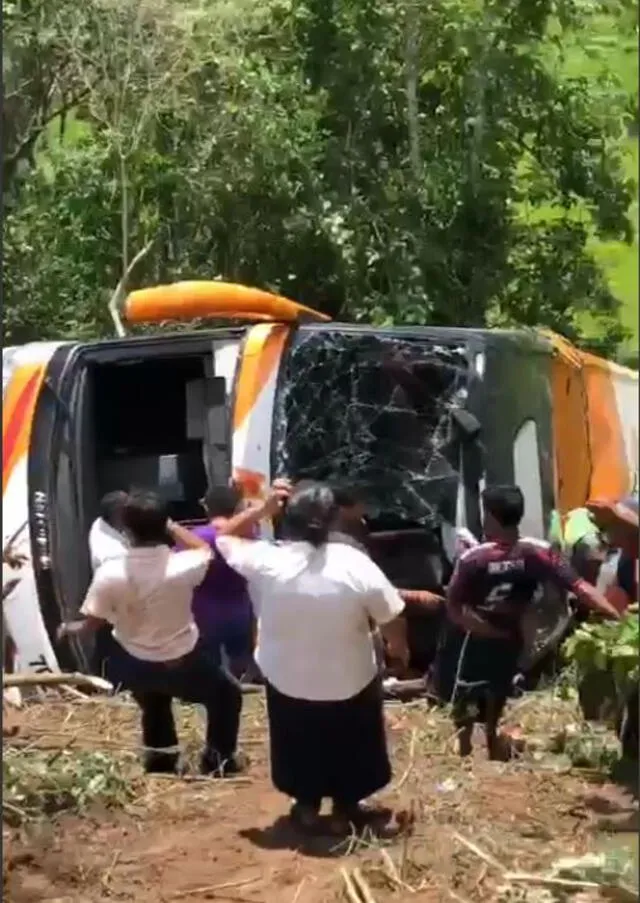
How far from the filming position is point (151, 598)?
6.61 feet

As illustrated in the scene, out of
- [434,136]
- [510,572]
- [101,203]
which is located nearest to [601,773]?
[510,572]

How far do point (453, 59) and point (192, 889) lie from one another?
105 cm

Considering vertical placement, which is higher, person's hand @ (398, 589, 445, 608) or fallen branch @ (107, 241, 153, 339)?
fallen branch @ (107, 241, 153, 339)

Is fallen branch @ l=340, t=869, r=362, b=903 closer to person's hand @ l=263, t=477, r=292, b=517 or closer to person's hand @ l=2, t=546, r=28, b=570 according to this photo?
person's hand @ l=263, t=477, r=292, b=517

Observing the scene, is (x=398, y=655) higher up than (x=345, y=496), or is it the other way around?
(x=345, y=496)

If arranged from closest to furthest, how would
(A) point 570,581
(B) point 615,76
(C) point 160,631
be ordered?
(B) point 615,76, (A) point 570,581, (C) point 160,631

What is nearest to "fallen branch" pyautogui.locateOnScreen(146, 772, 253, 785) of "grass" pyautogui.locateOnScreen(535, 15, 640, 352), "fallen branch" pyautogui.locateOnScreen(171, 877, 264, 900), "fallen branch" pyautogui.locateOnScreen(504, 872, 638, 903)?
"fallen branch" pyautogui.locateOnScreen(171, 877, 264, 900)

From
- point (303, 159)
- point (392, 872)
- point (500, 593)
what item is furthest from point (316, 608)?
point (303, 159)

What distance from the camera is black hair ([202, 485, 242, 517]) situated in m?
2.00

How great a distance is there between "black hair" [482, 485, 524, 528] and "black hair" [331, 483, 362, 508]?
154 millimetres

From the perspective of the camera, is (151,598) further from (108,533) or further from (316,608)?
(316,608)

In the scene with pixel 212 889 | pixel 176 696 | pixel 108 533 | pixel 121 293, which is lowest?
pixel 212 889

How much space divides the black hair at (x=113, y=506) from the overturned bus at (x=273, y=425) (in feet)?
0.04

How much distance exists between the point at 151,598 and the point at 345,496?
27 centimetres
